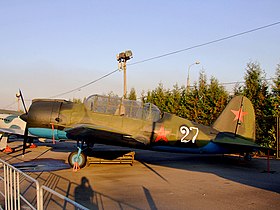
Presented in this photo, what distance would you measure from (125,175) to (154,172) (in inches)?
48.4

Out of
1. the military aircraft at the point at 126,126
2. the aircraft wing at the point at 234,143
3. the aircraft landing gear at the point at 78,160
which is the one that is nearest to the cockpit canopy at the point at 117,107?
the military aircraft at the point at 126,126

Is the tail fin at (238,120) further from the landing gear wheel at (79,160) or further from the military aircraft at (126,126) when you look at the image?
the landing gear wheel at (79,160)

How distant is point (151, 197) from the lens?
681 centimetres

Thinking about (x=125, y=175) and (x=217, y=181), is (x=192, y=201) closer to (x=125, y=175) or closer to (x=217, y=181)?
(x=217, y=181)

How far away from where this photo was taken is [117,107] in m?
12.1

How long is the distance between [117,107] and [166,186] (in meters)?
4.73

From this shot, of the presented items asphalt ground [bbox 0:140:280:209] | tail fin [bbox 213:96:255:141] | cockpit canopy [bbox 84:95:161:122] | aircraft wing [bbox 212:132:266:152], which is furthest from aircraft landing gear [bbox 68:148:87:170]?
tail fin [bbox 213:96:255:141]

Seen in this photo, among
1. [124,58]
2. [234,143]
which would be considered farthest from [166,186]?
[124,58]

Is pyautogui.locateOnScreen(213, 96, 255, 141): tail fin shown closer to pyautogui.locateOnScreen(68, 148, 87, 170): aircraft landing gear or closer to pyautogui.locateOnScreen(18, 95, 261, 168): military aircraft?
pyautogui.locateOnScreen(18, 95, 261, 168): military aircraft

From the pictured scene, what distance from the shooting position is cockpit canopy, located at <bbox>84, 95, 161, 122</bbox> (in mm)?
12023

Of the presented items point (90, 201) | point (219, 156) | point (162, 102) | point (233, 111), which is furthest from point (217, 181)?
point (162, 102)

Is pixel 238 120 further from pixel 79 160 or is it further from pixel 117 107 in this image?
pixel 79 160

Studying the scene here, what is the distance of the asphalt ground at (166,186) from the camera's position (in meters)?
6.29

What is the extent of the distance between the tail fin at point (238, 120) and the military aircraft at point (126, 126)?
420 millimetres
